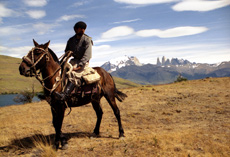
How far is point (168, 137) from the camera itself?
6.76 meters

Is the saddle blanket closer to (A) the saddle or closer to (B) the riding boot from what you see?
(A) the saddle

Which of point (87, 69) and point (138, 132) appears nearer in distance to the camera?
point (87, 69)

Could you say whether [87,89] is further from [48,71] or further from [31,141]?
[31,141]

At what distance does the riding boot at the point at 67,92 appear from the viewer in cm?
585

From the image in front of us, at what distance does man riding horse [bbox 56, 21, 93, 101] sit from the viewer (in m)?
6.41

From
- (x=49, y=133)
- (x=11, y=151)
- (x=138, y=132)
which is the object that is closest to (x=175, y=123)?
→ (x=138, y=132)

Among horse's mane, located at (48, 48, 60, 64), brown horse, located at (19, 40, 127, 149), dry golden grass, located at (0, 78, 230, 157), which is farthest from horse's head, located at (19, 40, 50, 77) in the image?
dry golden grass, located at (0, 78, 230, 157)

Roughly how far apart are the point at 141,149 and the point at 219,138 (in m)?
3.13

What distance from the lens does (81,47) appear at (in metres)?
6.64

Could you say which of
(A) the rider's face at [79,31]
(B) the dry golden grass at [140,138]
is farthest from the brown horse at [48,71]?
(A) the rider's face at [79,31]

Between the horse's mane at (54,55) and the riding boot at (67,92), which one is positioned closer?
the riding boot at (67,92)

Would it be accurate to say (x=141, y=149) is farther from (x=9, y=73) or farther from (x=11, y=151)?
(x=9, y=73)

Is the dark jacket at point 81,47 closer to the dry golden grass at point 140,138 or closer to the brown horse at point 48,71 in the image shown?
the brown horse at point 48,71

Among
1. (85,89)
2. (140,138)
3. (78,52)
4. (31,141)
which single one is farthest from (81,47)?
(31,141)
